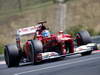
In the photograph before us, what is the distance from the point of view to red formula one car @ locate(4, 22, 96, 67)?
50.0ft

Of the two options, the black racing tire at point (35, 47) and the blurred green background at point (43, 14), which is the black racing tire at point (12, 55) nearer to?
the black racing tire at point (35, 47)

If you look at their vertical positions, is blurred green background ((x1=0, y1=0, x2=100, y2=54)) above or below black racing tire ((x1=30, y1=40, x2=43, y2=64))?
above

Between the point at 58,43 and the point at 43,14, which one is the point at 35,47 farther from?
the point at 43,14

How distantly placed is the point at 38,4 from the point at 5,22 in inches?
388

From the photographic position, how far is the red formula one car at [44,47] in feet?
50.0

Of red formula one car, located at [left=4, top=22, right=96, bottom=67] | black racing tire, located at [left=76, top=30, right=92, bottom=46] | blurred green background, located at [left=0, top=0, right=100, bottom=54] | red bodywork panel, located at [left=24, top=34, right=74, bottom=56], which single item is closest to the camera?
red formula one car, located at [left=4, top=22, right=96, bottom=67]

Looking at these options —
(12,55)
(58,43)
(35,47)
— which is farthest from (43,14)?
(35,47)

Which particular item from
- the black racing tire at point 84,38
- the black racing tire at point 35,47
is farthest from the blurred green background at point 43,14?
the black racing tire at point 35,47

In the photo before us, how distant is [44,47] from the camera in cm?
1603

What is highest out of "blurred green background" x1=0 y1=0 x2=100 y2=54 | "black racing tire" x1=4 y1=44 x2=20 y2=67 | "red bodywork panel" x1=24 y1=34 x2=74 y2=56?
"blurred green background" x1=0 y1=0 x2=100 y2=54

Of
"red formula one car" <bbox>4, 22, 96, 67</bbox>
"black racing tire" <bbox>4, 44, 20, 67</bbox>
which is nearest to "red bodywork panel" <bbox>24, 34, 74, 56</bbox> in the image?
"red formula one car" <bbox>4, 22, 96, 67</bbox>

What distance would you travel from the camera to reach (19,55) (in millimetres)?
16516

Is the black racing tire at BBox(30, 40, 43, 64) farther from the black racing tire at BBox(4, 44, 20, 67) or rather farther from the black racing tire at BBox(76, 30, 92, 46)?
the black racing tire at BBox(76, 30, 92, 46)

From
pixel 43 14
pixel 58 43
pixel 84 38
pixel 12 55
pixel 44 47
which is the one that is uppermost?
pixel 43 14
